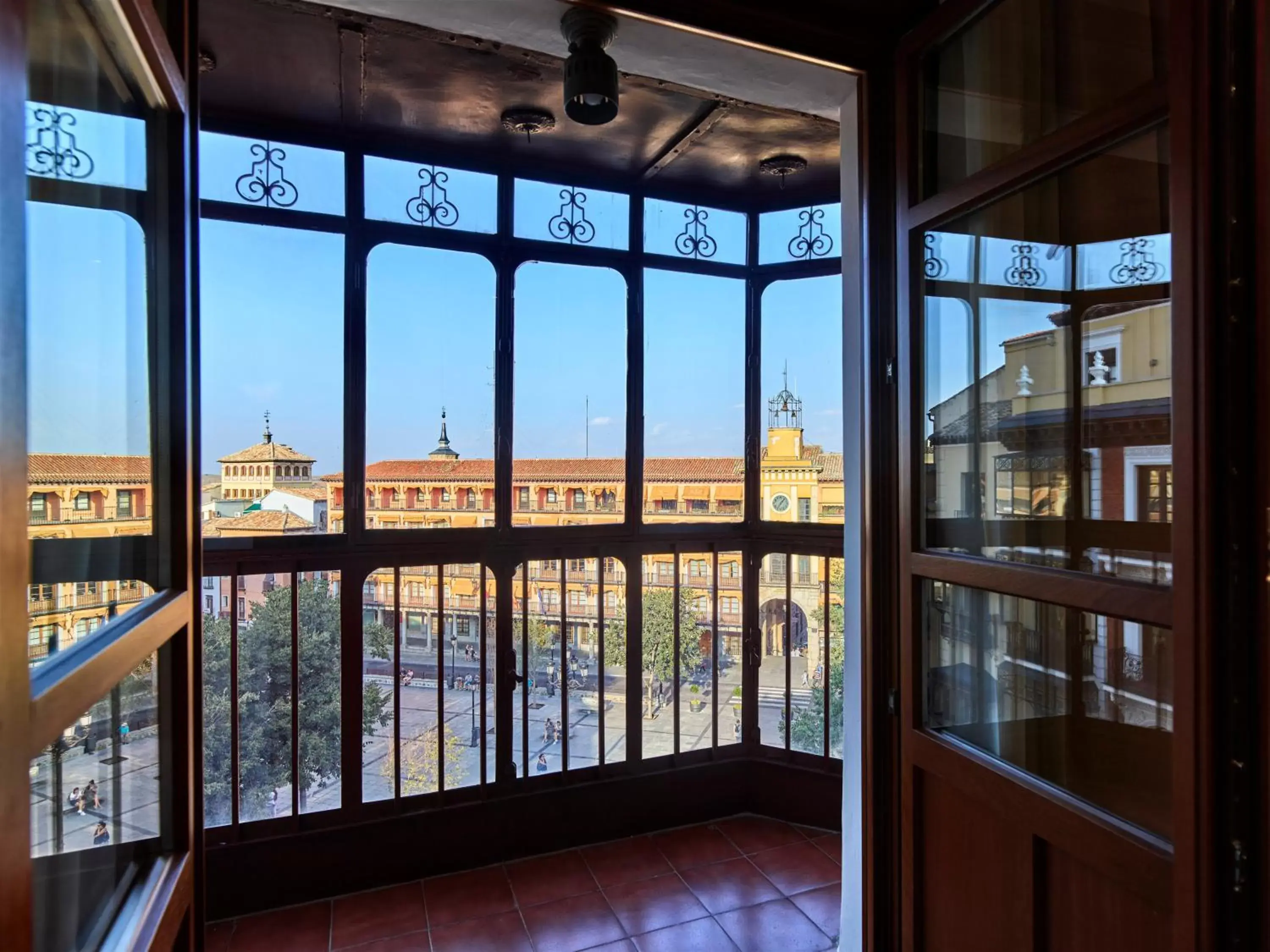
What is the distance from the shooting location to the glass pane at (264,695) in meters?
2.33

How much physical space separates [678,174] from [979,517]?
6.33 ft

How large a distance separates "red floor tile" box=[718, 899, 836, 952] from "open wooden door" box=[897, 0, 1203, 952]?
828 millimetres

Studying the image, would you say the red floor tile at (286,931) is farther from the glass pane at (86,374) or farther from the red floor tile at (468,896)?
the glass pane at (86,374)

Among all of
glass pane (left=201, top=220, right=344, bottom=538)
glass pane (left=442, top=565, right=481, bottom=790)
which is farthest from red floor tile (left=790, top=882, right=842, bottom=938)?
glass pane (left=201, top=220, right=344, bottom=538)

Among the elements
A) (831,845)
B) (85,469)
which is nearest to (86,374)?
(85,469)

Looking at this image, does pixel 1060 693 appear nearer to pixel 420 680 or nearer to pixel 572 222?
pixel 420 680

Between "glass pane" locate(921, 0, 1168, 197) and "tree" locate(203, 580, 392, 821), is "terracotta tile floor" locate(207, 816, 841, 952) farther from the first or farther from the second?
"glass pane" locate(921, 0, 1168, 197)

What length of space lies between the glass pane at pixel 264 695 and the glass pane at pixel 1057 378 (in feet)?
6.68

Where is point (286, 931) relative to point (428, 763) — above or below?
below

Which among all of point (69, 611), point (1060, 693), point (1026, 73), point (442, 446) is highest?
point (1026, 73)

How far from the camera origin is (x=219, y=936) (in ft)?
7.11

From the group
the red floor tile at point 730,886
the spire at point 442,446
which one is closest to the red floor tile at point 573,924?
the red floor tile at point 730,886

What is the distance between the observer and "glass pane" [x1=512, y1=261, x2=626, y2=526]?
2689 mm

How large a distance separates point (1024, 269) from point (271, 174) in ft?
7.41
